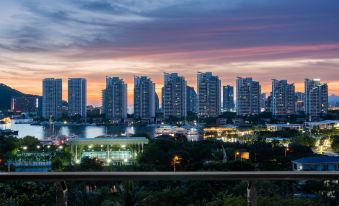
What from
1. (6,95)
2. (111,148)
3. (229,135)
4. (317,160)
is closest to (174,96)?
(6,95)

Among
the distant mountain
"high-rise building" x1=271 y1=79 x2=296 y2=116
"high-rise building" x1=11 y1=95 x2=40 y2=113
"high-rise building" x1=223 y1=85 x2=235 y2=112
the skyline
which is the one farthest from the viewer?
"high-rise building" x1=223 y1=85 x2=235 y2=112

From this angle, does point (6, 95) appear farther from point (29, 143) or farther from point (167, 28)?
point (167, 28)

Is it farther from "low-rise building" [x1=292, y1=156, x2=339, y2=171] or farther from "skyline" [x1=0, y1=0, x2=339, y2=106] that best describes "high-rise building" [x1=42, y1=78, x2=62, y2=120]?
"low-rise building" [x1=292, y1=156, x2=339, y2=171]

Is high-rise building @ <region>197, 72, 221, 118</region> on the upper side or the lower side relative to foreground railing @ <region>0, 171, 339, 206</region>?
upper

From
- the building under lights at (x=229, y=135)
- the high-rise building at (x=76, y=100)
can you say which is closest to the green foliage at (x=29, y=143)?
the building under lights at (x=229, y=135)

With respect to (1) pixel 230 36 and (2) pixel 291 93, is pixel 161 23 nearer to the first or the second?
(1) pixel 230 36

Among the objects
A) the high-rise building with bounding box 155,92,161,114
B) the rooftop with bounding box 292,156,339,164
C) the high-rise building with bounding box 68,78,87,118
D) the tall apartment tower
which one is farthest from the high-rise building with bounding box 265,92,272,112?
the rooftop with bounding box 292,156,339,164
